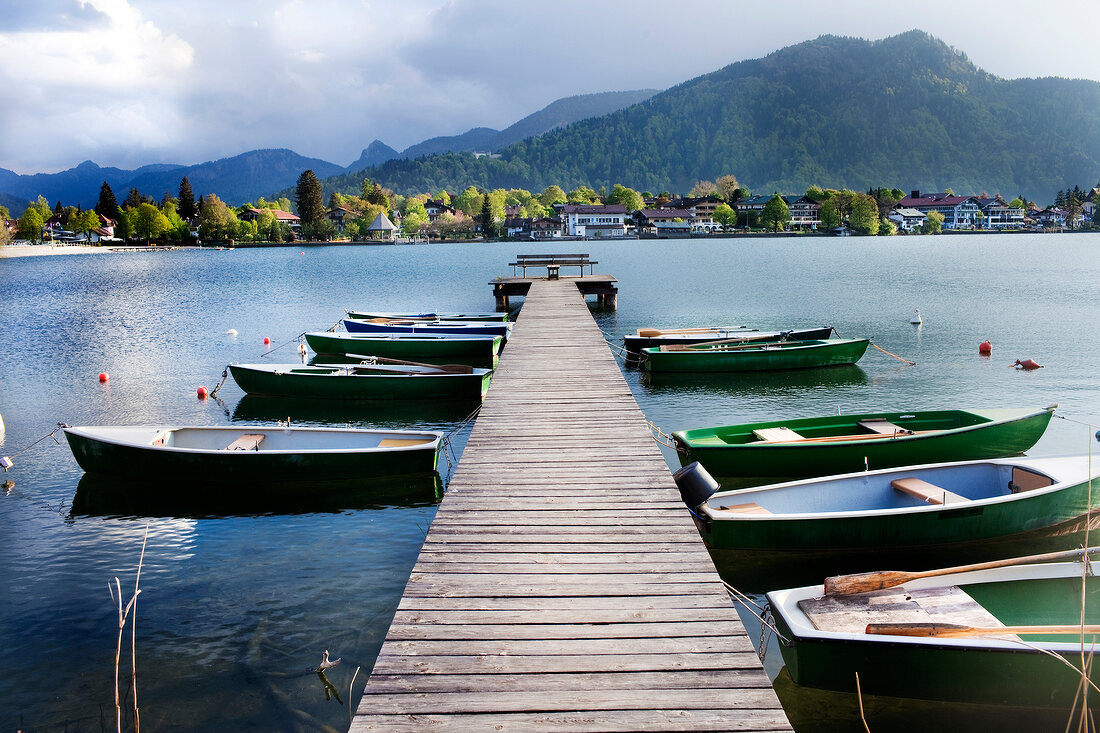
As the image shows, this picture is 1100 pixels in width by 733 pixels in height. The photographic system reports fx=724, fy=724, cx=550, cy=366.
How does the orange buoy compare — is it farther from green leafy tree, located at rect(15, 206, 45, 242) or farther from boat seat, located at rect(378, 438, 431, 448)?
green leafy tree, located at rect(15, 206, 45, 242)

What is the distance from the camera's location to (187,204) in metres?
158

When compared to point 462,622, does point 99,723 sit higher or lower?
lower

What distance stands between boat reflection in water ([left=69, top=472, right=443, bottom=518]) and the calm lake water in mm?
50

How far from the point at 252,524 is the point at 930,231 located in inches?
7107

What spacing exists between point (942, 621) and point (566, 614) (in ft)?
11.5

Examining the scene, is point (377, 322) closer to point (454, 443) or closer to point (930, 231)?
point (454, 443)

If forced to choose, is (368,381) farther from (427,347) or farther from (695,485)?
(695,485)

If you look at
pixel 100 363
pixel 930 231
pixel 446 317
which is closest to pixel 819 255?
pixel 446 317

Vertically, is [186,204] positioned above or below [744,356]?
above

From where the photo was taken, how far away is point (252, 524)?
39.0 feet

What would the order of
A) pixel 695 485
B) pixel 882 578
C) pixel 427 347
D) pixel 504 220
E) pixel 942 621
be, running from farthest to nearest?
pixel 504 220 → pixel 427 347 → pixel 695 485 → pixel 882 578 → pixel 942 621

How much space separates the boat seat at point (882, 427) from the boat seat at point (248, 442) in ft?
35.6

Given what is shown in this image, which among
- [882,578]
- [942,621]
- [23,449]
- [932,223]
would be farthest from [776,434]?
[932,223]

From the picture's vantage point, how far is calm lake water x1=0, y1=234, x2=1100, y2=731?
7.92 metres
